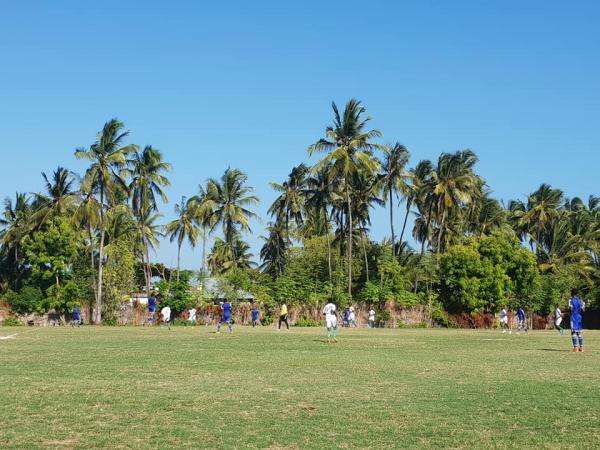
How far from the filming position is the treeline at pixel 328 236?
59.6m

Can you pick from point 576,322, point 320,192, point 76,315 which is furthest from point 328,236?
point 576,322

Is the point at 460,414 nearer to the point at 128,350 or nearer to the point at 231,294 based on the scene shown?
the point at 128,350

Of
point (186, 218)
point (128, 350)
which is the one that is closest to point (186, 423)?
point (128, 350)

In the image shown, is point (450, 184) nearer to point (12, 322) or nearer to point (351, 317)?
point (351, 317)

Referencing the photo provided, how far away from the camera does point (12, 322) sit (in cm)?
5603

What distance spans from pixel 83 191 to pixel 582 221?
49.2m

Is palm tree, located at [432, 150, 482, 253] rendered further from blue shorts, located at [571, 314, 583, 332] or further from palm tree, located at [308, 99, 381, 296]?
blue shorts, located at [571, 314, 583, 332]

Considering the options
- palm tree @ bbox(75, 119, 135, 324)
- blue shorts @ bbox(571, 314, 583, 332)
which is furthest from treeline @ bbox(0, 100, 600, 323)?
blue shorts @ bbox(571, 314, 583, 332)

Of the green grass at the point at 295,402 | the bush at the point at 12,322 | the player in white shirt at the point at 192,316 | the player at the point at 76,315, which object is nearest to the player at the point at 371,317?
the player in white shirt at the point at 192,316

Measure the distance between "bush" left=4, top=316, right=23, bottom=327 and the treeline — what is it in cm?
142

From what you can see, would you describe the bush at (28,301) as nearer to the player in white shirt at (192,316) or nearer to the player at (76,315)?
the player at (76,315)

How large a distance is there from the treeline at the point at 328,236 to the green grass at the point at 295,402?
40.2 m

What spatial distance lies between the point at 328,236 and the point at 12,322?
27.9m

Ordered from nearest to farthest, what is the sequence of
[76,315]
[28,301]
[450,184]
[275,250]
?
1. [76,315]
2. [28,301]
3. [450,184]
4. [275,250]
